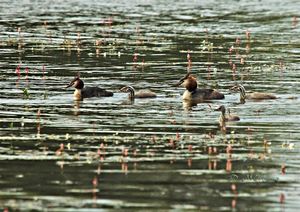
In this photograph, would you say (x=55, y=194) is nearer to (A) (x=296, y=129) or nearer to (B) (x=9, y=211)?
(B) (x=9, y=211)

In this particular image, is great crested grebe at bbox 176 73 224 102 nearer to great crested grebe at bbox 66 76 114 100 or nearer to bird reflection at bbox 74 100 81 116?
great crested grebe at bbox 66 76 114 100

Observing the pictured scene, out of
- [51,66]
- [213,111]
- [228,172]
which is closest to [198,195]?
[228,172]

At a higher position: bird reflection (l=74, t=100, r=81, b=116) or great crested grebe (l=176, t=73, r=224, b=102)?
great crested grebe (l=176, t=73, r=224, b=102)

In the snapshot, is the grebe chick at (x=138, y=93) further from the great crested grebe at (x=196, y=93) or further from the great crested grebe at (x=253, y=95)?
the great crested grebe at (x=253, y=95)

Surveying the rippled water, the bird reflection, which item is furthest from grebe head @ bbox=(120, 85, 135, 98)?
the bird reflection

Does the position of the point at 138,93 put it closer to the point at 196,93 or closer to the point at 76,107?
the point at 196,93

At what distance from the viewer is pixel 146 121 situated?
75.2 ft

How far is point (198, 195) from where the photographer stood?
51.7 ft

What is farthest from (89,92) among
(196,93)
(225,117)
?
(225,117)

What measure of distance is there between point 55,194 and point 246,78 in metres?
15.9

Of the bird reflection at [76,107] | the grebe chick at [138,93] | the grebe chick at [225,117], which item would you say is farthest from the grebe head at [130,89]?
the grebe chick at [225,117]

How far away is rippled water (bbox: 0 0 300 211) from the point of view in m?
16.0

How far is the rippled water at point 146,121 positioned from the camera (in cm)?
1600

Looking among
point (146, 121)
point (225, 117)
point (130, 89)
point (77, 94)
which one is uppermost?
point (130, 89)
